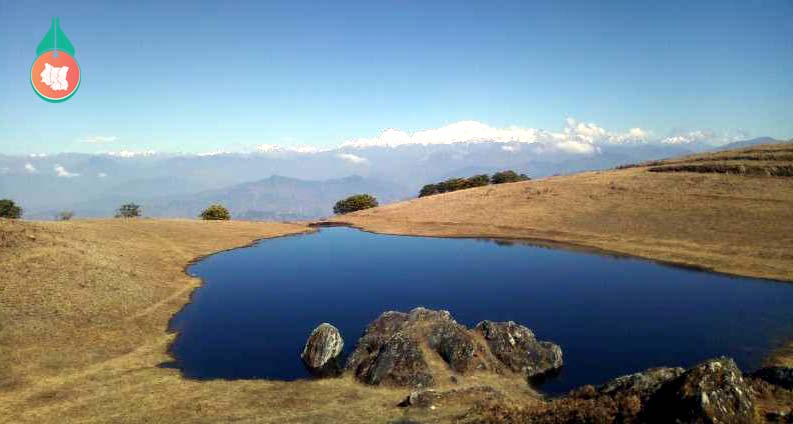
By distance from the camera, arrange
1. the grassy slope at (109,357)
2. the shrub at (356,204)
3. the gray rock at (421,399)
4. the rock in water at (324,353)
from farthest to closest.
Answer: the shrub at (356,204)
the rock in water at (324,353)
the grassy slope at (109,357)
the gray rock at (421,399)

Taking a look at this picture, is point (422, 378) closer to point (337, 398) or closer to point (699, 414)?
point (337, 398)

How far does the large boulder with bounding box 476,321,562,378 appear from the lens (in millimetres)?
35000

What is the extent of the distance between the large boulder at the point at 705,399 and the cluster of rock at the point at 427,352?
53.4 feet

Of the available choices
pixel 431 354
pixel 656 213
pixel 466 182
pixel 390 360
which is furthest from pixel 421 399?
pixel 466 182

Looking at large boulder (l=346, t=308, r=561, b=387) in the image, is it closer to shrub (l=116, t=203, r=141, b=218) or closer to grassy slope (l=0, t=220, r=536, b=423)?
grassy slope (l=0, t=220, r=536, b=423)

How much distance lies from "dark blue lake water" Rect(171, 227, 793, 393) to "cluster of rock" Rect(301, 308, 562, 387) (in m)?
2.02

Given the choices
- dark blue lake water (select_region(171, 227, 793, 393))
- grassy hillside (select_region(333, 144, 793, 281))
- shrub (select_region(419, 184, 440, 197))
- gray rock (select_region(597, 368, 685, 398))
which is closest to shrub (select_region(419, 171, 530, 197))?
shrub (select_region(419, 184, 440, 197))

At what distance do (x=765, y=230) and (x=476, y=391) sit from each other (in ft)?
231

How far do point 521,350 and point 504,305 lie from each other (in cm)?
1560

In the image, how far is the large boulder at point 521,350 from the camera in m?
35.0

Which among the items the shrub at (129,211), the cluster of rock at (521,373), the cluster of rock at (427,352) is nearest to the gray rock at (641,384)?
the cluster of rock at (521,373)

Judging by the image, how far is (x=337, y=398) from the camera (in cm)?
3064

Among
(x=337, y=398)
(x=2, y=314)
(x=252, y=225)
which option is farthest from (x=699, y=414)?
(x=252, y=225)

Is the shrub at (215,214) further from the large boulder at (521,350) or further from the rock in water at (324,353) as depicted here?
the large boulder at (521,350)
